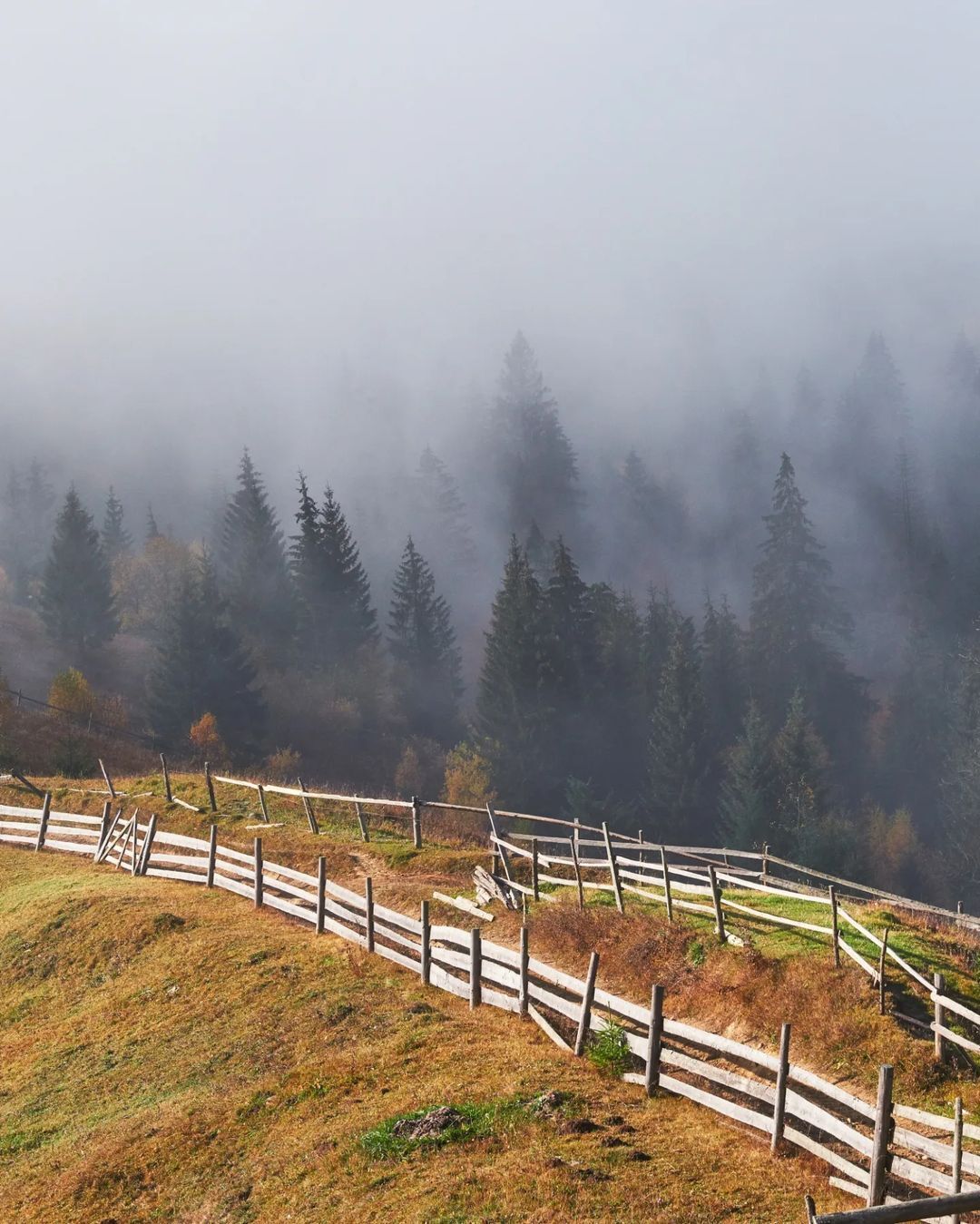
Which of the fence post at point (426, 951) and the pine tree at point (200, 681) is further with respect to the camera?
the pine tree at point (200, 681)

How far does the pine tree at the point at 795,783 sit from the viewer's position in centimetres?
7162

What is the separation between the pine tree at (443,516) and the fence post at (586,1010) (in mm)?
122509

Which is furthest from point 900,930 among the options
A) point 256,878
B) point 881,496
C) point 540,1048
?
point 881,496

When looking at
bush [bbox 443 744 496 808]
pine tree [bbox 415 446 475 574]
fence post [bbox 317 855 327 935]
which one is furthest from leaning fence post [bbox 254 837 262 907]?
A: pine tree [bbox 415 446 475 574]

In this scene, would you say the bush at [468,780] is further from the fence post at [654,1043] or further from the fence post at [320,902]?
the fence post at [654,1043]

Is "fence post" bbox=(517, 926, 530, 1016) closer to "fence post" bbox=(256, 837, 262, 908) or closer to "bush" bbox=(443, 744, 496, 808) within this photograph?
"fence post" bbox=(256, 837, 262, 908)

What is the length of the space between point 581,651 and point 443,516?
54.3m

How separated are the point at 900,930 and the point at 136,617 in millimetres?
96093

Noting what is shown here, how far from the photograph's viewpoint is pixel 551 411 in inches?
5994

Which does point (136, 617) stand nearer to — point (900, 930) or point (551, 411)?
point (551, 411)

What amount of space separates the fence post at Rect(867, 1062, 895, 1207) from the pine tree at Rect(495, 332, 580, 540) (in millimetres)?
130562

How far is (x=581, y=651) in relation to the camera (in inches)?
3610

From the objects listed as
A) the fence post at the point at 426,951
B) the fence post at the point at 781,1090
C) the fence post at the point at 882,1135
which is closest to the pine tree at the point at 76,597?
the fence post at the point at 426,951

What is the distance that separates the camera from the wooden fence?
513 inches
